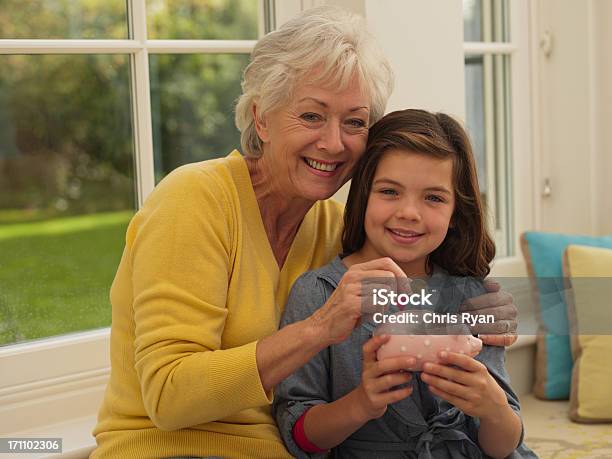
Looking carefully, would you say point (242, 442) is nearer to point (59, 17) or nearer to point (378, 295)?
point (378, 295)

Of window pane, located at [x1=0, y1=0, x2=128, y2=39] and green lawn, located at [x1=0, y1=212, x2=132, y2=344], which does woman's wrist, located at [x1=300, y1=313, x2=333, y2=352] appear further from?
window pane, located at [x1=0, y1=0, x2=128, y2=39]

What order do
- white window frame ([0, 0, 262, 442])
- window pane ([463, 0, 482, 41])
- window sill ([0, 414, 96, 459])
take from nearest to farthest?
window sill ([0, 414, 96, 459]) → white window frame ([0, 0, 262, 442]) → window pane ([463, 0, 482, 41])

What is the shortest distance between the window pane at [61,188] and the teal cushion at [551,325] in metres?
A: 1.13

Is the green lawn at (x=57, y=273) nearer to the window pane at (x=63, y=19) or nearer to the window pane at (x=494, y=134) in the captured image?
the window pane at (x=63, y=19)

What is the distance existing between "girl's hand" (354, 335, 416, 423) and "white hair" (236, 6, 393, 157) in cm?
46

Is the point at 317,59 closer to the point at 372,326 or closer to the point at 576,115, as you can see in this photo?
the point at 372,326

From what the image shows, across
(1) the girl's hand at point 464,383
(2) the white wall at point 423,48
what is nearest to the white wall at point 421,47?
(2) the white wall at point 423,48

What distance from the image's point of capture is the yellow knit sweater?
1426 millimetres

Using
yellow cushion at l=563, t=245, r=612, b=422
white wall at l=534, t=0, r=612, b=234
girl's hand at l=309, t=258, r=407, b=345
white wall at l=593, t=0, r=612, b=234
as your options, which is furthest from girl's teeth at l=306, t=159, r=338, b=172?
white wall at l=593, t=0, r=612, b=234

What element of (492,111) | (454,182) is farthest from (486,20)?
(454,182)

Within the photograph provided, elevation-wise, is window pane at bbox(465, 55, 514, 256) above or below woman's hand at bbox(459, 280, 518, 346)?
above

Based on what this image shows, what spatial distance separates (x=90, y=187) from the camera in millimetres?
2025

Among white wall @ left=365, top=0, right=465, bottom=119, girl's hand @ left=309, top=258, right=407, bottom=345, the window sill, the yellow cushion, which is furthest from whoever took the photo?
the yellow cushion

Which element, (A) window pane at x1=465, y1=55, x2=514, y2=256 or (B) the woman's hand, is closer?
(B) the woman's hand
